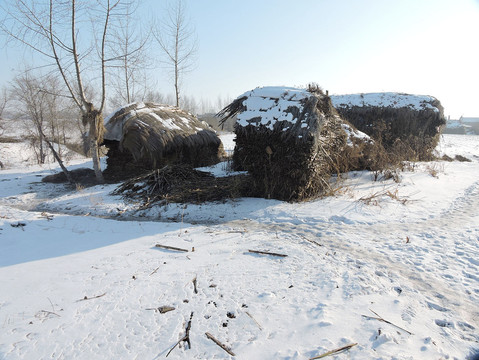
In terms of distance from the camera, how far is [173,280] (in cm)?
333

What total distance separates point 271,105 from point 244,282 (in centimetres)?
488

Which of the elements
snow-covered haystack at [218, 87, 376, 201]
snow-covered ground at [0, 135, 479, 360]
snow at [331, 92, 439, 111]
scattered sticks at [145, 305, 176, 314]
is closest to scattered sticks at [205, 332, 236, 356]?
snow-covered ground at [0, 135, 479, 360]

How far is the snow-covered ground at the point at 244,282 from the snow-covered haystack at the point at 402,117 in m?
9.28

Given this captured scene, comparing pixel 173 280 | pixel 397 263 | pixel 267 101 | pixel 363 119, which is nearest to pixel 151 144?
pixel 267 101

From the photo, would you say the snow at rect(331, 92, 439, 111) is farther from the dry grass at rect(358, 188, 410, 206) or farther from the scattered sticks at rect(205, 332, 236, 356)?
the scattered sticks at rect(205, 332, 236, 356)

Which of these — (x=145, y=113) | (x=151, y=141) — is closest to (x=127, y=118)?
(x=145, y=113)

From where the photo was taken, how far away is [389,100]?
15.1 metres

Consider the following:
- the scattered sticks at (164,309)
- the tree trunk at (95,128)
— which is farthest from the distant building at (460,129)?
the scattered sticks at (164,309)

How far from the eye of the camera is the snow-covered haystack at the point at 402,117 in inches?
558

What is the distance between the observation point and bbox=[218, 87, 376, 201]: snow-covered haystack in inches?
252

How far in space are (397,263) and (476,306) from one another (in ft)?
3.22

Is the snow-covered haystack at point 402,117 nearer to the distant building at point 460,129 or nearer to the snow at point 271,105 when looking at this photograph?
the snow at point 271,105

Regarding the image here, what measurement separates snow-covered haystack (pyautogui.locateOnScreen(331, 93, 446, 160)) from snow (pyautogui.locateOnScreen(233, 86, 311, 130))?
8791 millimetres

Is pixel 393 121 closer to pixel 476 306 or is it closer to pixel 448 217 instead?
pixel 448 217
